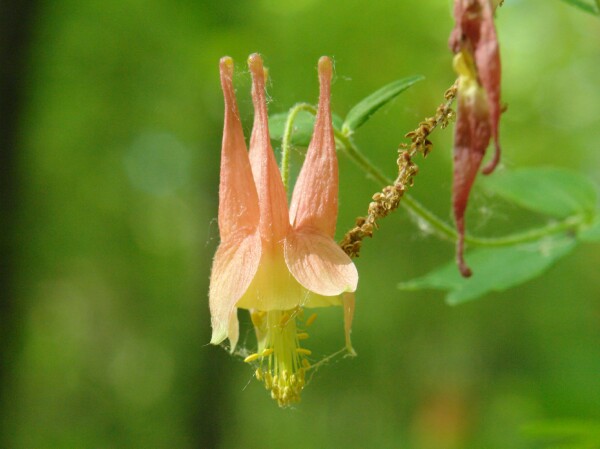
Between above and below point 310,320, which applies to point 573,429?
below

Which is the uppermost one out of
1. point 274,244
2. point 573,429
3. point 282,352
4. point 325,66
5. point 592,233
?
point 325,66

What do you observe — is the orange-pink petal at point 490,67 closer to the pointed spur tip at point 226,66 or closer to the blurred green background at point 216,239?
the pointed spur tip at point 226,66

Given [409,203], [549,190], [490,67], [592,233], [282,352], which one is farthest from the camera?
[549,190]

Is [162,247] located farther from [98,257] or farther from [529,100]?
[529,100]

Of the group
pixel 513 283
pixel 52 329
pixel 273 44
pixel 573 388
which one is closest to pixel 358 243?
pixel 513 283

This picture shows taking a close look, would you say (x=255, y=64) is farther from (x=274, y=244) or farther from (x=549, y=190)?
(x=549, y=190)

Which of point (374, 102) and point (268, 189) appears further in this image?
point (374, 102)

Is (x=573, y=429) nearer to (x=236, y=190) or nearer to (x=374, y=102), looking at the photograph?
(x=374, y=102)

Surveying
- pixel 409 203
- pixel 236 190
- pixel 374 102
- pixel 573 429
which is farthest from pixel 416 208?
pixel 573 429

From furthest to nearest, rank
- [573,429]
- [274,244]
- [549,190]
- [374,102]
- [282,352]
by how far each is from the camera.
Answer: [549,190] < [573,429] < [374,102] < [282,352] < [274,244]
